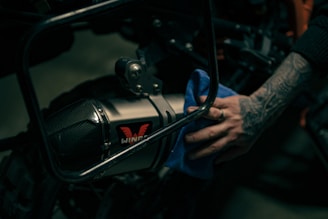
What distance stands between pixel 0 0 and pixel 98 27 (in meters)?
0.53

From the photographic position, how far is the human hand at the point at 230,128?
97 centimetres

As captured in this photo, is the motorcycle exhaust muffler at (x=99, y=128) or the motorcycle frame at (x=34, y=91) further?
the motorcycle exhaust muffler at (x=99, y=128)

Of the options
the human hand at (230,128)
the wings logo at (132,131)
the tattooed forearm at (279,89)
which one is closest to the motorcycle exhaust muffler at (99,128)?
the wings logo at (132,131)

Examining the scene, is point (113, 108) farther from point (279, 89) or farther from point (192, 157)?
point (279, 89)

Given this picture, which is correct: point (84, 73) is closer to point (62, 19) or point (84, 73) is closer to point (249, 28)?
point (249, 28)

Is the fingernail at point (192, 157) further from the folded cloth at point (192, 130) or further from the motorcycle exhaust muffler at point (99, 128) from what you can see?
the motorcycle exhaust muffler at point (99, 128)

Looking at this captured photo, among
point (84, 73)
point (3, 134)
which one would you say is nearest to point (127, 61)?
point (3, 134)

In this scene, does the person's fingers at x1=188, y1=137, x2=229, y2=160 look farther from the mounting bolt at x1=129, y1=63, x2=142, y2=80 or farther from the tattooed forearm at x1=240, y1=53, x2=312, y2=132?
the mounting bolt at x1=129, y1=63, x2=142, y2=80

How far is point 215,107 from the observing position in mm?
978

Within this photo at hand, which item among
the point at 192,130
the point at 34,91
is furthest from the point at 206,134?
the point at 34,91

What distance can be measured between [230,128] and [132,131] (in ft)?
0.88

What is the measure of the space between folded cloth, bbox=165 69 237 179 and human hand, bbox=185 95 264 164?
0.6 inches

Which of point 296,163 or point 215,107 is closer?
point 215,107

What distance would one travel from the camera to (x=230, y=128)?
1.00 m
